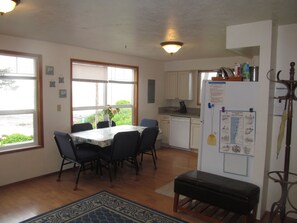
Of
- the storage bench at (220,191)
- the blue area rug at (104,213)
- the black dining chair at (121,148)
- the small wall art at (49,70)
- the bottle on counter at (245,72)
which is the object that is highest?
the small wall art at (49,70)

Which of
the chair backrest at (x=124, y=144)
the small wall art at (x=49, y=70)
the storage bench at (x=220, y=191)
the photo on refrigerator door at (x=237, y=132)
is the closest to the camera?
the storage bench at (x=220, y=191)

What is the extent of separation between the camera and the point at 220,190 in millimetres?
2623

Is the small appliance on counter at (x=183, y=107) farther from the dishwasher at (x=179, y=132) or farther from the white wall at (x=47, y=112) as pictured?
the white wall at (x=47, y=112)

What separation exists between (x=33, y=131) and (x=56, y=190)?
3.75 ft

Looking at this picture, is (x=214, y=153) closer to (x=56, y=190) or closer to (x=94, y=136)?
(x=94, y=136)

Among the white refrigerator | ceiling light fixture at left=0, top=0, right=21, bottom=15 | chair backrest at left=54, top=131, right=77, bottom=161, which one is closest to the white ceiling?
ceiling light fixture at left=0, top=0, right=21, bottom=15

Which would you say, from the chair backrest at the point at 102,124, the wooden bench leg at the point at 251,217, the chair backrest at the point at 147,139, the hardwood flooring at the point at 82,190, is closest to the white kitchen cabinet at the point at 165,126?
the hardwood flooring at the point at 82,190

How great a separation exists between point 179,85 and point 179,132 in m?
1.26

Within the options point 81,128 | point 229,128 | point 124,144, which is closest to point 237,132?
point 229,128

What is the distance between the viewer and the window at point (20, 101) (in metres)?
3.75

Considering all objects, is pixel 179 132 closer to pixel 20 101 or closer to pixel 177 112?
pixel 177 112

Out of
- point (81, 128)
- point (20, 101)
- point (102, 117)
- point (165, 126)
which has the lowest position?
point (165, 126)

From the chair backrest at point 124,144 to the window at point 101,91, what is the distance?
1.42 meters

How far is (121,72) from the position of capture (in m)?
5.63
